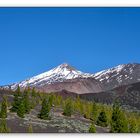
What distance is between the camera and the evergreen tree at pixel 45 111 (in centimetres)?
1268

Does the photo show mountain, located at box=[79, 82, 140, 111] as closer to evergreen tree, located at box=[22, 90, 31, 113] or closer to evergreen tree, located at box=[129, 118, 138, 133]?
evergreen tree, located at box=[129, 118, 138, 133]

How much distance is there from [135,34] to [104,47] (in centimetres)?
68

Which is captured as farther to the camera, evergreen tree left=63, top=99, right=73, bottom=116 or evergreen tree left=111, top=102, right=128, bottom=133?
evergreen tree left=63, top=99, right=73, bottom=116

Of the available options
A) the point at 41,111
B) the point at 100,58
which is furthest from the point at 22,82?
the point at 100,58

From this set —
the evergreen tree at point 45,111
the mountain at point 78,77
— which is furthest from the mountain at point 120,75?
the evergreen tree at point 45,111

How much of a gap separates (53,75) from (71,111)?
3.43 feet

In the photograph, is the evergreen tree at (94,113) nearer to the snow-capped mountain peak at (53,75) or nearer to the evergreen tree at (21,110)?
the snow-capped mountain peak at (53,75)

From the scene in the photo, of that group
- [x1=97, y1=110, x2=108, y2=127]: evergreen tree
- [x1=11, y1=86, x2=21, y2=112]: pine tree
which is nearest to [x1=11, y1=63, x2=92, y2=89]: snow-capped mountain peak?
[x1=11, y1=86, x2=21, y2=112]: pine tree

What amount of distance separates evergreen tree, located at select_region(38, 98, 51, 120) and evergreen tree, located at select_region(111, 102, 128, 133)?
4.14ft

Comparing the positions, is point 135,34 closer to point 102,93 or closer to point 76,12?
point 76,12

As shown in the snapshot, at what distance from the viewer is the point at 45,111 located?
1281cm

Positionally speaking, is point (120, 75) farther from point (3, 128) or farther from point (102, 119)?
point (3, 128)

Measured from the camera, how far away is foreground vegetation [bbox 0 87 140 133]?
489 inches

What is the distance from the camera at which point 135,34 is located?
1273 cm
